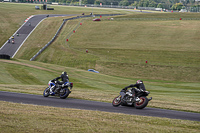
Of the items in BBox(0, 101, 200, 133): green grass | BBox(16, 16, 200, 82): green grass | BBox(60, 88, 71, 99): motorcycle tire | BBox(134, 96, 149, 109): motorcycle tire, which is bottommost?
BBox(16, 16, 200, 82): green grass

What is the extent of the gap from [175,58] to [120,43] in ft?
69.0

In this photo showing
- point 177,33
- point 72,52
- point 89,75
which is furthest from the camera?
point 177,33

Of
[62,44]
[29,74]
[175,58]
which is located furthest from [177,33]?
[29,74]

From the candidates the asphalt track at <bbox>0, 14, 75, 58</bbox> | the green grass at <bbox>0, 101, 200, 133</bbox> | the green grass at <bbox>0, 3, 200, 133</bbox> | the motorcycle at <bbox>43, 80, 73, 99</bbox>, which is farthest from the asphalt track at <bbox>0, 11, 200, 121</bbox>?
the green grass at <bbox>0, 101, 200, 133</bbox>

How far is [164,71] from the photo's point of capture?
58.7 meters

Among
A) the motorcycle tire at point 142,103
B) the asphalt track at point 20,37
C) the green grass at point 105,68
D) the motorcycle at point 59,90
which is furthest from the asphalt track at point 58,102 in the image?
the green grass at point 105,68

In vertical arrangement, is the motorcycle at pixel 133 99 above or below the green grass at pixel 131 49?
above

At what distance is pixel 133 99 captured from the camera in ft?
63.0

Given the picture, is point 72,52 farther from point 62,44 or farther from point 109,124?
point 109,124

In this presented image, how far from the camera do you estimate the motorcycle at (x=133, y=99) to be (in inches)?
734

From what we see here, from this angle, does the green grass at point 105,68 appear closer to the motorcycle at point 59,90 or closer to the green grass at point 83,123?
the green grass at point 83,123

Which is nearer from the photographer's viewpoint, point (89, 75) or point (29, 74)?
point (29, 74)

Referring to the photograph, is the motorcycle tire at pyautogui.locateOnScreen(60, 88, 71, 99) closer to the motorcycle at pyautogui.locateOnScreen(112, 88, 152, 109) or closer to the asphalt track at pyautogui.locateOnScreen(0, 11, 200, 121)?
the asphalt track at pyautogui.locateOnScreen(0, 11, 200, 121)

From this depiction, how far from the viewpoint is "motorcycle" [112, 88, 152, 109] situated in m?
18.7
